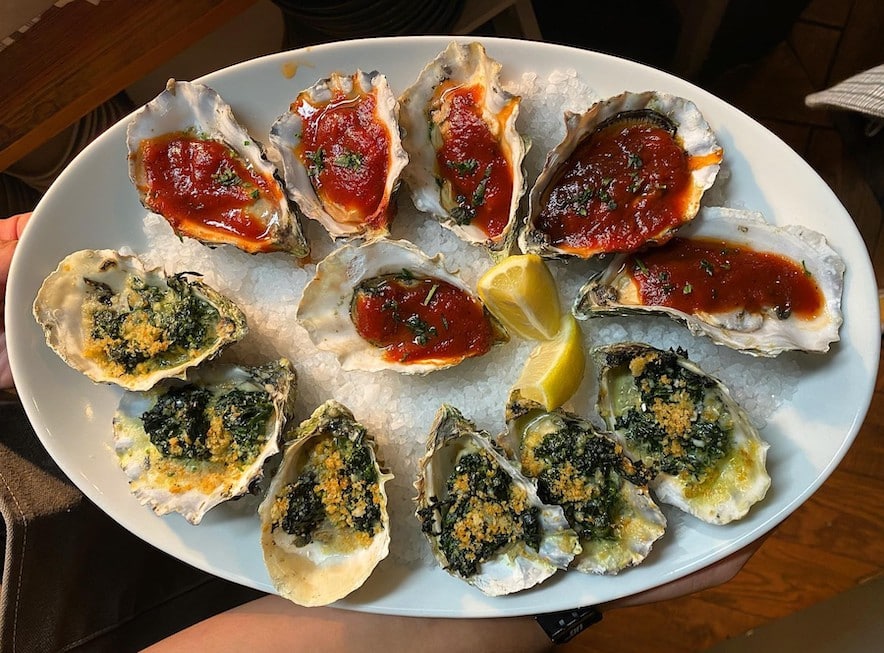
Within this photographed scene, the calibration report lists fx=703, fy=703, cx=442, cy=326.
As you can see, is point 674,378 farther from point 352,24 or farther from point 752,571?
point 352,24

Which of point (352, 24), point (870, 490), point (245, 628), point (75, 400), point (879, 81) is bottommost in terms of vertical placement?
point (870, 490)

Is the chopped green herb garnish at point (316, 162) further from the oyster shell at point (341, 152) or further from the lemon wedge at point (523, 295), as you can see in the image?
the lemon wedge at point (523, 295)

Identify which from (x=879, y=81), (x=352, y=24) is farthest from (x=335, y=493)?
(x=879, y=81)

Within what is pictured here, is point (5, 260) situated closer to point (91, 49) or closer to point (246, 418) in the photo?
point (91, 49)

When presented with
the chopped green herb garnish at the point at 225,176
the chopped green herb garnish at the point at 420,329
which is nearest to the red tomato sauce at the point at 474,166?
the chopped green herb garnish at the point at 420,329

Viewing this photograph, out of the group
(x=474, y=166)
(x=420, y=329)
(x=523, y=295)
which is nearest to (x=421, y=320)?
(x=420, y=329)
